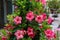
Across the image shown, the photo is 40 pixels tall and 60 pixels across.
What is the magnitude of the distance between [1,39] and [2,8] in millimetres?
7652

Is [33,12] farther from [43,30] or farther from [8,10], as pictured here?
[8,10]

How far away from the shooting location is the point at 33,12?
2.02 m

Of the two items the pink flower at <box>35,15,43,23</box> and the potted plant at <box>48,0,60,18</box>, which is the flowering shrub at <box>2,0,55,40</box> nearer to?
the pink flower at <box>35,15,43,23</box>

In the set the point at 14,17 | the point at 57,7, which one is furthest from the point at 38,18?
the point at 57,7

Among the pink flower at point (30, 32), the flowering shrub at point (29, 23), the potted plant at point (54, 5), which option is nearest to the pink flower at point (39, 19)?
the flowering shrub at point (29, 23)

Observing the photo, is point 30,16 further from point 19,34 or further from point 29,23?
point 19,34

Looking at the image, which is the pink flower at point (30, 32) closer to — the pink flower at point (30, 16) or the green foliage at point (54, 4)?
the pink flower at point (30, 16)

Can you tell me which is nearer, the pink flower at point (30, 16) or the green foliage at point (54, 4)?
the pink flower at point (30, 16)

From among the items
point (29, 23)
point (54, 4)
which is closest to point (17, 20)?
point (29, 23)

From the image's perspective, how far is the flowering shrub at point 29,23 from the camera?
1.98 meters

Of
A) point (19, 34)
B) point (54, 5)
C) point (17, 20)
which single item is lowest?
point (54, 5)

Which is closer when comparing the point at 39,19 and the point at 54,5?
the point at 39,19

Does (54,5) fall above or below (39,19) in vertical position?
below

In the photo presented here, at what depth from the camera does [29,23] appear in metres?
2.01
